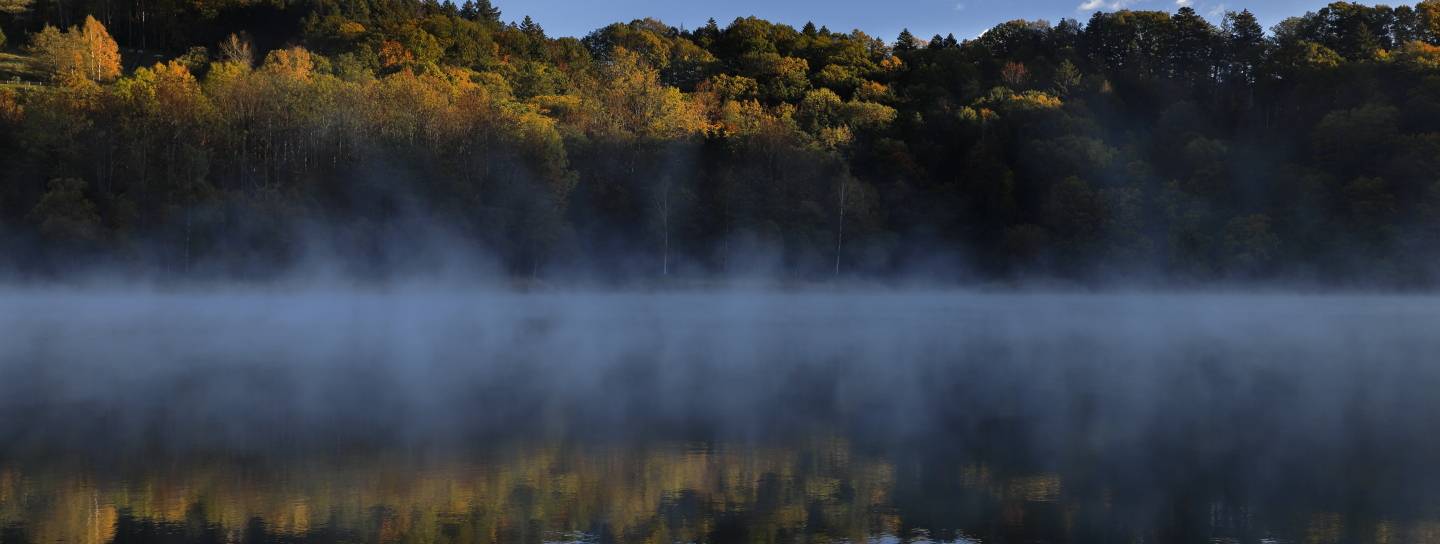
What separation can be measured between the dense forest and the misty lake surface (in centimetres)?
2647

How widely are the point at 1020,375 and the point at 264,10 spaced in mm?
96777

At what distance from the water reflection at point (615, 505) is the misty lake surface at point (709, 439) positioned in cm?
4

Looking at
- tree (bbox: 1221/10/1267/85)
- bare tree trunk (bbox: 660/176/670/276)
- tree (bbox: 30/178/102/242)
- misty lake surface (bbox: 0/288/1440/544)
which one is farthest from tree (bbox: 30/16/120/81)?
tree (bbox: 1221/10/1267/85)

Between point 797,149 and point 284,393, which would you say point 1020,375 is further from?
point 797,149

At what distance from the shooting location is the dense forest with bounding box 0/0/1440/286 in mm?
51375

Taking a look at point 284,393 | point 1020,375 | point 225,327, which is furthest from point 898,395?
point 225,327

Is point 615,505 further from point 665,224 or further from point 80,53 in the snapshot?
point 80,53

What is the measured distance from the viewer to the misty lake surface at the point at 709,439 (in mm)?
8609

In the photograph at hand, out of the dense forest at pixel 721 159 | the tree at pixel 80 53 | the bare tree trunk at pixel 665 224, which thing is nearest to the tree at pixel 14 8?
the dense forest at pixel 721 159

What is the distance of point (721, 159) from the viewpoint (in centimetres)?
6731

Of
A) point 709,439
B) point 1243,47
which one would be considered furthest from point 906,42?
point 709,439

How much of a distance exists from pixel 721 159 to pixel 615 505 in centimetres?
5886

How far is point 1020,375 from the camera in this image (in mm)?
19594

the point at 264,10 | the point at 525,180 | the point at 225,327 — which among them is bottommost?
the point at 225,327
